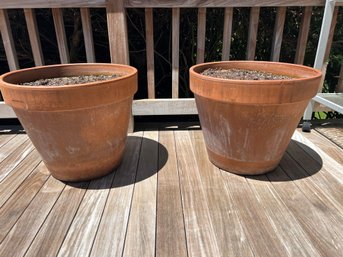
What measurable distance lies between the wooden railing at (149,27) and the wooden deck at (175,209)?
1.49 ft

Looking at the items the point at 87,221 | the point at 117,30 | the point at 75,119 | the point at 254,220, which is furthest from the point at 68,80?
the point at 254,220

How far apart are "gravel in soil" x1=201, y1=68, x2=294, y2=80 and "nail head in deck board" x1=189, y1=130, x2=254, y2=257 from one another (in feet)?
1.75

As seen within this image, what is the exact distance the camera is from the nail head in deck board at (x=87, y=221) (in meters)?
1.13

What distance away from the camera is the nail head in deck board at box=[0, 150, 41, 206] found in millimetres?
1481

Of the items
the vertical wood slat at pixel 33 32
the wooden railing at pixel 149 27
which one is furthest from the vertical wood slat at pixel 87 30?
the vertical wood slat at pixel 33 32

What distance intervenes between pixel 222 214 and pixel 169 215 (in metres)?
0.25

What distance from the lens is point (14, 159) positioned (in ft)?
5.99

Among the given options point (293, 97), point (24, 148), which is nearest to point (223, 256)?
point (293, 97)

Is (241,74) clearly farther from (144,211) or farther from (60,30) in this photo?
(60,30)

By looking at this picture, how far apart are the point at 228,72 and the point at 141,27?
3.93 ft

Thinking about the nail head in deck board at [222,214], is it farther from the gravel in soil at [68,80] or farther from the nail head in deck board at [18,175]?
the nail head in deck board at [18,175]

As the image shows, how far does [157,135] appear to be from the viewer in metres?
2.15

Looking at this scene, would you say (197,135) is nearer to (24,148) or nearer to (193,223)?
(193,223)

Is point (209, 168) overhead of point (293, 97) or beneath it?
beneath
